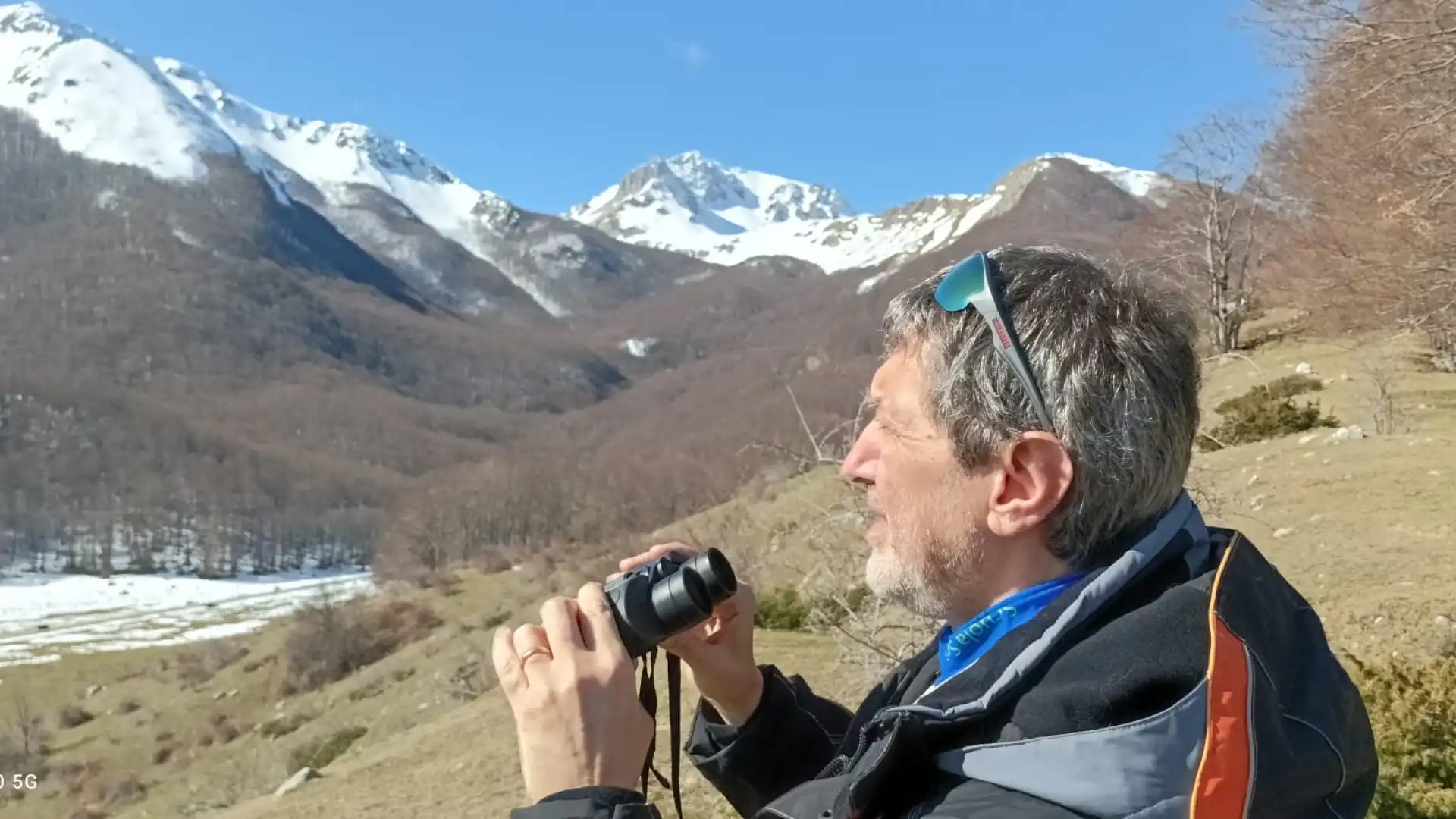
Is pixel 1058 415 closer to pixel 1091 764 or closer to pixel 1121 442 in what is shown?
pixel 1121 442

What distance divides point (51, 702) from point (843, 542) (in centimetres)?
4914

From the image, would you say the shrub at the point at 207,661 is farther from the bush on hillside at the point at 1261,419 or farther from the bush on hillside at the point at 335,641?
the bush on hillside at the point at 1261,419

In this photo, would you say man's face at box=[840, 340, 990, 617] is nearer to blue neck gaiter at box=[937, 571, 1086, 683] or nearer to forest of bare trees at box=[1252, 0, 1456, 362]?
blue neck gaiter at box=[937, 571, 1086, 683]

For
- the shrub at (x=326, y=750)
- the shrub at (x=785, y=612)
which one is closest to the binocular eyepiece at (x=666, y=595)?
the shrub at (x=785, y=612)

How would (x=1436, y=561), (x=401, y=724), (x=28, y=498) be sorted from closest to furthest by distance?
(x=1436, y=561) → (x=401, y=724) → (x=28, y=498)

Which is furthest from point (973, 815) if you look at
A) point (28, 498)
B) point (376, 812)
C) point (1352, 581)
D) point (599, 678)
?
point (28, 498)

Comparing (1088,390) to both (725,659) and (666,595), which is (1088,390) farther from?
(725,659)

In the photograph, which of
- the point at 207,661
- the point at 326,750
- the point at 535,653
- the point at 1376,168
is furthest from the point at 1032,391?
the point at 207,661

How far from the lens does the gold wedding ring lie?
1527mm

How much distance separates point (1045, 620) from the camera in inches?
52.6

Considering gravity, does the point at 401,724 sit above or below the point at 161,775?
above

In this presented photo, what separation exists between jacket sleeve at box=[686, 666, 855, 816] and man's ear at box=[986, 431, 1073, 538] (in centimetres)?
81

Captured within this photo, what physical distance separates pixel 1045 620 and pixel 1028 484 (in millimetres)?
248

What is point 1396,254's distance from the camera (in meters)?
12.8
